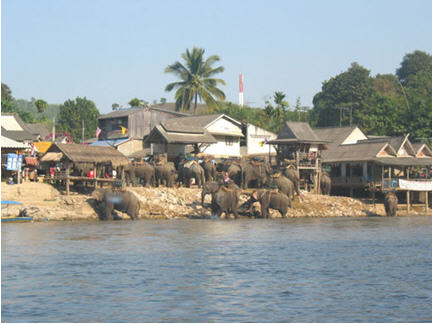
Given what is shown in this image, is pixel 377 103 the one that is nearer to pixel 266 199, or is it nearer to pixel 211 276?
pixel 266 199

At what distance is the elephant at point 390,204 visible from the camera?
54.3 m

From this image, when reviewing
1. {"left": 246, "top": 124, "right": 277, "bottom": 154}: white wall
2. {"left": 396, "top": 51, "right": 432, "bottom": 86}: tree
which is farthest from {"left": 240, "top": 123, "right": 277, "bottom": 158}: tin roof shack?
{"left": 396, "top": 51, "right": 432, "bottom": 86}: tree

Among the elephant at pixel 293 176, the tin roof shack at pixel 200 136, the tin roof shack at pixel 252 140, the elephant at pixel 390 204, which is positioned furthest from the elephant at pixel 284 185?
the tin roof shack at pixel 252 140

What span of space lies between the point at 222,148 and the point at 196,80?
44.5 feet

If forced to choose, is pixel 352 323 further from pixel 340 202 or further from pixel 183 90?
pixel 183 90

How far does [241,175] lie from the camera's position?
2143 inches

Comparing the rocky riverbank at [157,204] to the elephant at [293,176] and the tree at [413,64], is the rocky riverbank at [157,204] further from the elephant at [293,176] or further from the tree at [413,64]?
the tree at [413,64]

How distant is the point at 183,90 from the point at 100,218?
35537 millimetres

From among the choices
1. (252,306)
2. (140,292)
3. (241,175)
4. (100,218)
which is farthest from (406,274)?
(241,175)

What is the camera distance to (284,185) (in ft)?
168

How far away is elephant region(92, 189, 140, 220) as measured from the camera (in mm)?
42250

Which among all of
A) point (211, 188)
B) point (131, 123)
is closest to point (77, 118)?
point (131, 123)

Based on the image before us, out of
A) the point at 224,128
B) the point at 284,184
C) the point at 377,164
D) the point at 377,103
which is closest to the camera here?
the point at 284,184

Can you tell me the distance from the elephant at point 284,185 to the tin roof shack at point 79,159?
36.4ft
